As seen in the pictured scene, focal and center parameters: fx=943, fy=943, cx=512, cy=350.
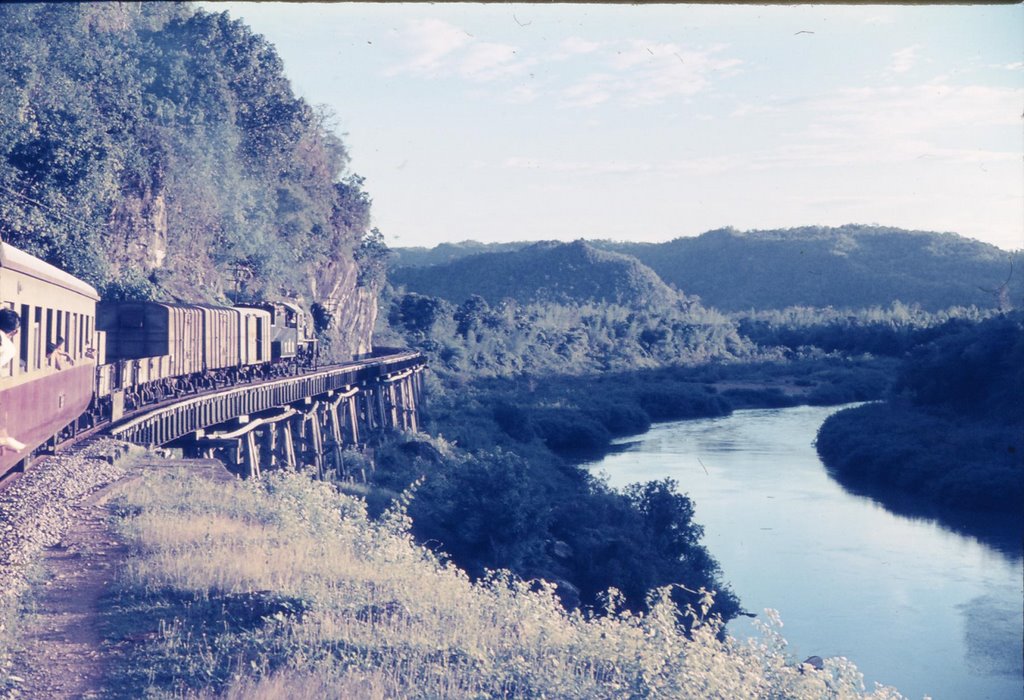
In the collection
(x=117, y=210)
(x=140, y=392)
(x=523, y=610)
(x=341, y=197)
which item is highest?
(x=341, y=197)

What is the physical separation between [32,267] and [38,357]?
99cm

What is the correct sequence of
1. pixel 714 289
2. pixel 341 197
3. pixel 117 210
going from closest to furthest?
pixel 117 210 → pixel 341 197 → pixel 714 289

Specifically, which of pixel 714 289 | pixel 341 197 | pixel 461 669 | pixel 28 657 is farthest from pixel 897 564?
pixel 714 289

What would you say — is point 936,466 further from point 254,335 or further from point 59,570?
point 59,570

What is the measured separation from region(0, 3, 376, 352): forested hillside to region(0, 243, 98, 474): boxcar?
43.8ft

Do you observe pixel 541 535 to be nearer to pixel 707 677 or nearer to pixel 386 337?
pixel 707 677

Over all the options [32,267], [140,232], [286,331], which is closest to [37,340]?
[32,267]

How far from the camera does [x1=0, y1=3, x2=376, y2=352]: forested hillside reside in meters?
25.1

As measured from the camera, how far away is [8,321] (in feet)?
23.8

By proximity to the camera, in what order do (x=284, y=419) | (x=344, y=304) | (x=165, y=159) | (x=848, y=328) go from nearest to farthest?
1. (x=284, y=419)
2. (x=165, y=159)
3. (x=344, y=304)
4. (x=848, y=328)

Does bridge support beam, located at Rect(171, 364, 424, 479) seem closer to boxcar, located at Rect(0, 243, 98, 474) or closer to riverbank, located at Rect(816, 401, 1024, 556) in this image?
boxcar, located at Rect(0, 243, 98, 474)

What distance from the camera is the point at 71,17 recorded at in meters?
31.4

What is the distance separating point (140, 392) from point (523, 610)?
1290 centimetres

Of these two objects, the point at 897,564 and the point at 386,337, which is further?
the point at 386,337
